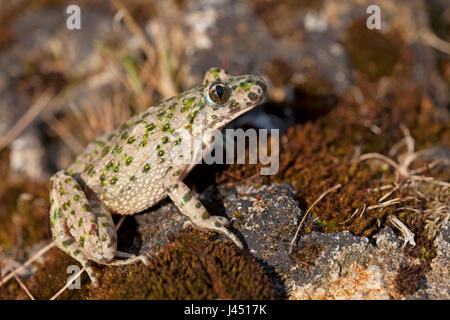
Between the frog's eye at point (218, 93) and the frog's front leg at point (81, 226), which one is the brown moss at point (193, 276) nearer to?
the frog's front leg at point (81, 226)

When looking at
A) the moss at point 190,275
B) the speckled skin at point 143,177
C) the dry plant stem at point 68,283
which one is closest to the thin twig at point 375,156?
the speckled skin at point 143,177

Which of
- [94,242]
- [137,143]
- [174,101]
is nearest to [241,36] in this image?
[174,101]

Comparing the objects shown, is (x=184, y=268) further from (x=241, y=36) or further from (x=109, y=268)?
(x=241, y=36)

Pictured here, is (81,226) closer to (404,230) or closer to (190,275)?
(190,275)

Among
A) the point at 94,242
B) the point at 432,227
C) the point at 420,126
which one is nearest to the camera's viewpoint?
the point at 94,242

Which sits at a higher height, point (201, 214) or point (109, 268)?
point (201, 214)
